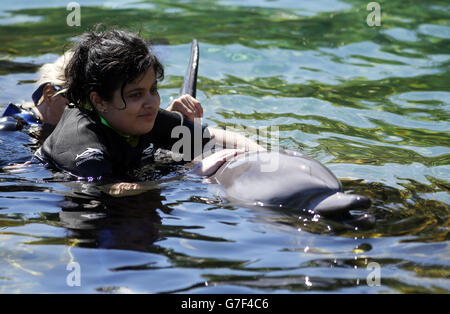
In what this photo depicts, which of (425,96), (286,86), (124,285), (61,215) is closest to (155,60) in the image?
(61,215)

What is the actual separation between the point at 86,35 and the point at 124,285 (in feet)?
7.33

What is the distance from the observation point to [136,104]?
167 inches

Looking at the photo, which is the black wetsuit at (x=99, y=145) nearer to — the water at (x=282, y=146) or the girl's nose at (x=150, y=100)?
the water at (x=282, y=146)

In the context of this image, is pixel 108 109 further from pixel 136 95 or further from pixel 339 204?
pixel 339 204

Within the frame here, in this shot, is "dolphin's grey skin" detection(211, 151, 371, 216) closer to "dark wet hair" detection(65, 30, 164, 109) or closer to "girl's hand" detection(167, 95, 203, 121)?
"dark wet hair" detection(65, 30, 164, 109)

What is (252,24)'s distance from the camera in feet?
30.2

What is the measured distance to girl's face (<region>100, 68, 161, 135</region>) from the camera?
167 inches

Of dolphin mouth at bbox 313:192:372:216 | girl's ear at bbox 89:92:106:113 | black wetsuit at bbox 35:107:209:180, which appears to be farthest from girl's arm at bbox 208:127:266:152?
dolphin mouth at bbox 313:192:372:216

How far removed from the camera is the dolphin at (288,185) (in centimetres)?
344

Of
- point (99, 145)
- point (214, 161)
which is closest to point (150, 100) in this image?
point (99, 145)

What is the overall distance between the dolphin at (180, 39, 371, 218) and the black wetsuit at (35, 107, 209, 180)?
795 mm

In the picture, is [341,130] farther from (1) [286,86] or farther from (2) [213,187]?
(2) [213,187]

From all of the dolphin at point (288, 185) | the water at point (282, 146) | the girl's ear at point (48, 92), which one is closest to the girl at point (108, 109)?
the water at point (282, 146)

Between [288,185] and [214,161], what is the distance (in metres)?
0.71
